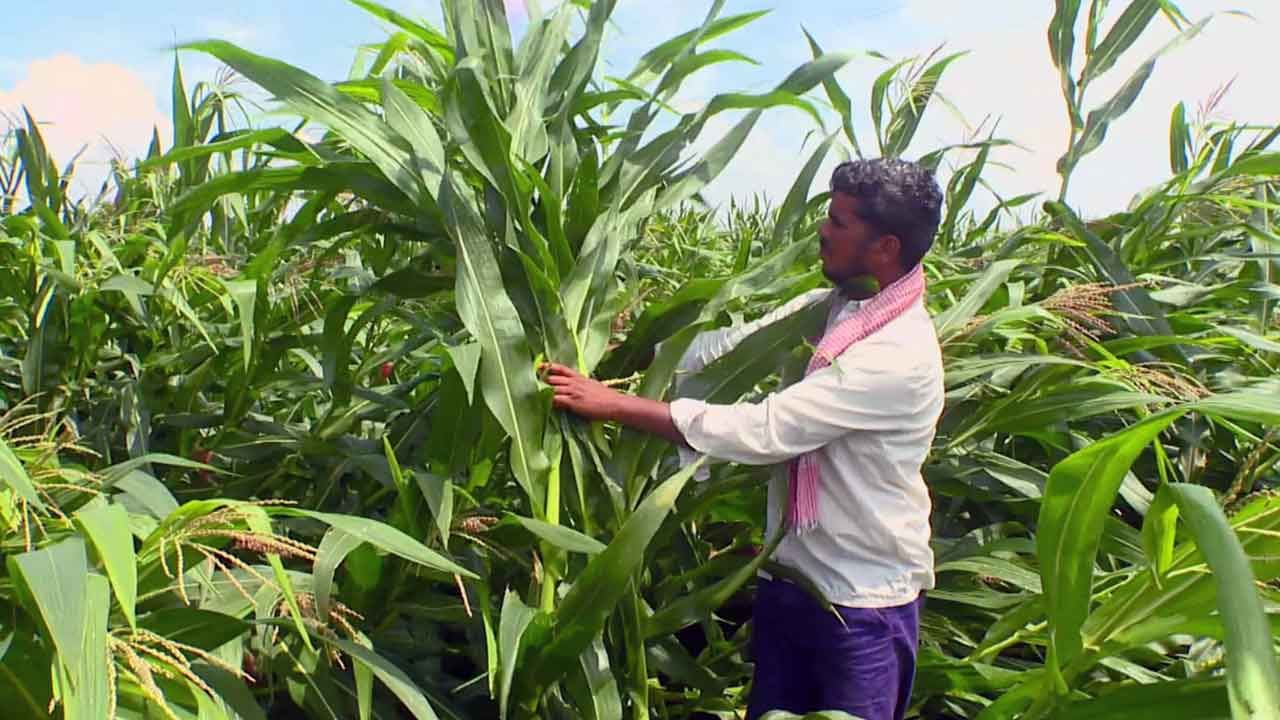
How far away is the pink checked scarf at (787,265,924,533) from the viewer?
1.56 m

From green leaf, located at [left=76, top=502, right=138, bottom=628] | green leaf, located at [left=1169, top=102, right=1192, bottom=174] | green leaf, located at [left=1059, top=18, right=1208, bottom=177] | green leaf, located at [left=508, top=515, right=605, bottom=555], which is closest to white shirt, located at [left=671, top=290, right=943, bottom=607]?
green leaf, located at [left=508, top=515, right=605, bottom=555]

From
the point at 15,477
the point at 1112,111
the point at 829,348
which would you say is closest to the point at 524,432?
the point at 829,348

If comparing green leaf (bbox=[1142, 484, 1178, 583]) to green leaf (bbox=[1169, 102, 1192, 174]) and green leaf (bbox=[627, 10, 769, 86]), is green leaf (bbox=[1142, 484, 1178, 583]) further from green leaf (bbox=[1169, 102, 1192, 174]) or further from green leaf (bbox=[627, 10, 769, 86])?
green leaf (bbox=[1169, 102, 1192, 174])

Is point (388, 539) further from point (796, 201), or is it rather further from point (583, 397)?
point (796, 201)

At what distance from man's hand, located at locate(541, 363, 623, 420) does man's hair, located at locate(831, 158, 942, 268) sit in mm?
467

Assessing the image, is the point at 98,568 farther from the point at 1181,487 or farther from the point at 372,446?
the point at 1181,487

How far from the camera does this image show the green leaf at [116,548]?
918mm

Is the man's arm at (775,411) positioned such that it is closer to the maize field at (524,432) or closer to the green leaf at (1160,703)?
the maize field at (524,432)

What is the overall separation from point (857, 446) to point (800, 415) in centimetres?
13

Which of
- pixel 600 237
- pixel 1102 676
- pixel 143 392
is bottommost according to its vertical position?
pixel 1102 676

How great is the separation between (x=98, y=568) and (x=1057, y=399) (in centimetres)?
138

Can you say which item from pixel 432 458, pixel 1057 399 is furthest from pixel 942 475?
pixel 432 458

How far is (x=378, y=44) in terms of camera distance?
6.33 ft

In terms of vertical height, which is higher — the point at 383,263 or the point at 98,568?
the point at 383,263
